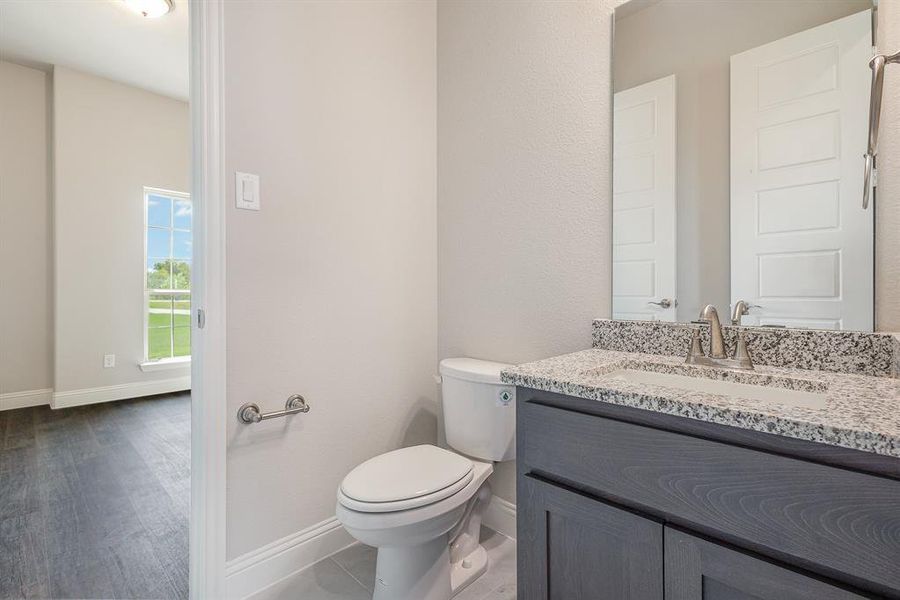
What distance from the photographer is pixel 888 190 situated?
1.03 meters

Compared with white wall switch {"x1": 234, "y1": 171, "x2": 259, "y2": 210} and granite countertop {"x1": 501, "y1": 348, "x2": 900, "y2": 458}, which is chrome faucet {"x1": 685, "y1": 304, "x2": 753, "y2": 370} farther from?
white wall switch {"x1": 234, "y1": 171, "x2": 259, "y2": 210}

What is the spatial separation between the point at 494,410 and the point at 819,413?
3.20 ft

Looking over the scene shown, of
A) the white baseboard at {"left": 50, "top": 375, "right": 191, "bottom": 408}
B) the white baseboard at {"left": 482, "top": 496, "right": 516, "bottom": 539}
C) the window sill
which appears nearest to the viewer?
the white baseboard at {"left": 482, "top": 496, "right": 516, "bottom": 539}

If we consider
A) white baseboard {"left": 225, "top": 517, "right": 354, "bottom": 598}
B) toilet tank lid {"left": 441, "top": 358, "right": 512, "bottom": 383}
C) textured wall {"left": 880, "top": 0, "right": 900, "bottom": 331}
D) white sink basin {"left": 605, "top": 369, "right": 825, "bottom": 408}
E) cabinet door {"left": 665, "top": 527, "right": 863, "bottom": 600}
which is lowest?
white baseboard {"left": 225, "top": 517, "right": 354, "bottom": 598}

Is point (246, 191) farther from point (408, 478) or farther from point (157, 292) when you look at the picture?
point (157, 292)

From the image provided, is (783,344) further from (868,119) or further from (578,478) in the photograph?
(578,478)

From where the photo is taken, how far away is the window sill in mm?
4012

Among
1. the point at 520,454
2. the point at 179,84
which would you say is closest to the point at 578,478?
the point at 520,454

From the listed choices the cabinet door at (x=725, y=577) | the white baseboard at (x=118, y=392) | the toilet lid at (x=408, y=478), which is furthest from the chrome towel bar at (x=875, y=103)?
the white baseboard at (x=118, y=392)

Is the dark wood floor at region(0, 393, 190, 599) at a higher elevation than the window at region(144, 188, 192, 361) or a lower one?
lower

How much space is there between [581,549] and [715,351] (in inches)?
25.3

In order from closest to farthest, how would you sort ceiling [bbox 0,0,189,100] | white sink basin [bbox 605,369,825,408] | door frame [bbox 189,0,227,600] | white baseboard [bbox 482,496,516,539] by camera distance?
white sink basin [bbox 605,369,825,408] < door frame [bbox 189,0,227,600] < white baseboard [bbox 482,496,516,539] < ceiling [bbox 0,0,189,100]

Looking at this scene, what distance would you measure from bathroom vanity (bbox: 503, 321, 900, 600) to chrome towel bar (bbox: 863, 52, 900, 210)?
1.40ft

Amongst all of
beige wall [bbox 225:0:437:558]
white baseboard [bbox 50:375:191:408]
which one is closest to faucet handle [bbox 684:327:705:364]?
beige wall [bbox 225:0:437:558]
